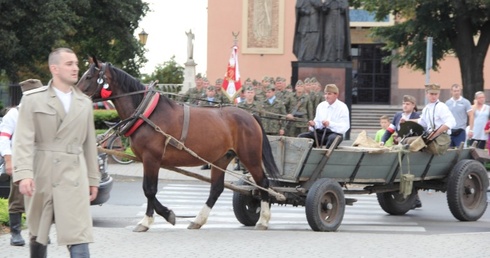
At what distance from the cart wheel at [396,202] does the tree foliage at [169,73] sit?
47300 mm

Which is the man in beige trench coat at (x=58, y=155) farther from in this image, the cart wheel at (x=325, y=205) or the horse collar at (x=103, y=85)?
the cart wheel at (x=325, y=205)

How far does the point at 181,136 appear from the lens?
13539mm

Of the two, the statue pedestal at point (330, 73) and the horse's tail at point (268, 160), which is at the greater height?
the statue pedestal at point (330, 73)

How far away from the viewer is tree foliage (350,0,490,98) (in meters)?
41.4

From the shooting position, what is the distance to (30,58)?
45.9 m

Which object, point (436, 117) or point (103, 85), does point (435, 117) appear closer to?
point (436, 117)

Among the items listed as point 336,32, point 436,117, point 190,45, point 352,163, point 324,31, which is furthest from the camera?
point 190,45

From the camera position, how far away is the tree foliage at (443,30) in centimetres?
4144

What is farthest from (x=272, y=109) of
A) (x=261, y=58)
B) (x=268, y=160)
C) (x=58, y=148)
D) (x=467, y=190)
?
(x=261, y=58)

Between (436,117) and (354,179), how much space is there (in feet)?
6.85

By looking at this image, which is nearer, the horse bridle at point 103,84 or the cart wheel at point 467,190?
the horse bridle at point 103,84

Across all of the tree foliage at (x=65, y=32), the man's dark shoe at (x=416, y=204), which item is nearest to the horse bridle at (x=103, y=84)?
the man's dark shoe at (x=416, y=204)

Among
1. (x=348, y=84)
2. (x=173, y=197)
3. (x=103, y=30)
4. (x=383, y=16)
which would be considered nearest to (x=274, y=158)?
(x=173, y=197)

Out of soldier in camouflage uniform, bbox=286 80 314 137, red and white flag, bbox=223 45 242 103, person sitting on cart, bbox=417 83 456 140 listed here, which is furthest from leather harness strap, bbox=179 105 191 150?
red and white flag, bbox=223 45 242 103
